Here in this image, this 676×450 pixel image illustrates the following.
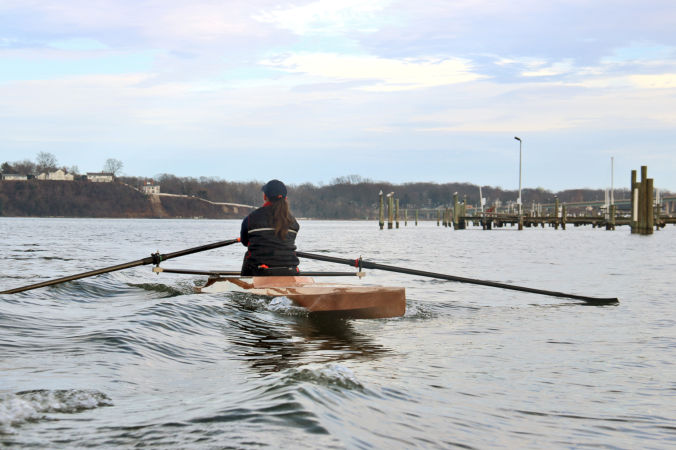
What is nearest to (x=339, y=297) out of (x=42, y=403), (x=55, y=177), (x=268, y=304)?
(x=268, y=304)

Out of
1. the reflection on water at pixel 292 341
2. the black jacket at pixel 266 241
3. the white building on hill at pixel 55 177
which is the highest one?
the white building on hill at pixel 55 177

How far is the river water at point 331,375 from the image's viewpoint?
16.0 ft

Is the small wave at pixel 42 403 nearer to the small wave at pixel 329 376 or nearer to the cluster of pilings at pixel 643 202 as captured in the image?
the small wave at pixel 329 376

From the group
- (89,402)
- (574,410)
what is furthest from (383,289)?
(89,402)

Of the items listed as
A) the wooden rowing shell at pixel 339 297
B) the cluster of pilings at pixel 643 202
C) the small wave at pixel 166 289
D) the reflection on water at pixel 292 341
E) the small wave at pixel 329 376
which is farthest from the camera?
the cluster of pilings at pixel 643 202

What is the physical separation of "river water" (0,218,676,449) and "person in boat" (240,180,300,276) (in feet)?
1.92

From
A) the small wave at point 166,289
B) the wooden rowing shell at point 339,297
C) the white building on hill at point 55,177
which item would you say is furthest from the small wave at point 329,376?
the white building on hill at point 55,177

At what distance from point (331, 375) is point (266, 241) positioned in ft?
15.7

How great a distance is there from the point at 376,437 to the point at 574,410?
6.39 feet

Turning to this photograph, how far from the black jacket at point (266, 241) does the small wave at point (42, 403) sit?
4.88 m

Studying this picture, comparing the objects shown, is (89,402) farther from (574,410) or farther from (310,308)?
(310,308)

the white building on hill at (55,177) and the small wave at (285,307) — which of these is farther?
the white building on hill at (55,177)

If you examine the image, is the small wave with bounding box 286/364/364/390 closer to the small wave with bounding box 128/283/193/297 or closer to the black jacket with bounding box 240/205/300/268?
the black jacket with bounding box 240/205/300/268

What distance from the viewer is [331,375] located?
20.2 feet
